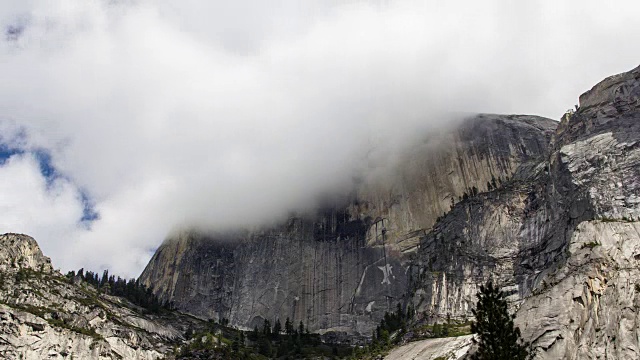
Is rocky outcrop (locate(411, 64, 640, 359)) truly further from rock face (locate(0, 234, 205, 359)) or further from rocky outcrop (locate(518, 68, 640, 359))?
rock face (locate(0, 234, 205, 359))

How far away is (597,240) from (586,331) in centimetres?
3059

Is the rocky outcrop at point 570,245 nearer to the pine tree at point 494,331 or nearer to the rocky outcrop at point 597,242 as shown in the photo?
the rocky outcrop at point 597,242

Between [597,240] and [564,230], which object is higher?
[564,230]

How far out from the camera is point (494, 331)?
68875 mm

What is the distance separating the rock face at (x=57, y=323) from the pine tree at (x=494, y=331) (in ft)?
426

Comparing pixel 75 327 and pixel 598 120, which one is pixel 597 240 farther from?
pixel 75 327

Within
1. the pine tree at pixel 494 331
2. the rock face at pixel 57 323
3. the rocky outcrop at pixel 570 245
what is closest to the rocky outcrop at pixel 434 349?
the rocky outcrop at pixel 570 245

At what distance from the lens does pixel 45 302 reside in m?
180

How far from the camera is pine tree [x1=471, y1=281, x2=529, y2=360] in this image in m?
67.5

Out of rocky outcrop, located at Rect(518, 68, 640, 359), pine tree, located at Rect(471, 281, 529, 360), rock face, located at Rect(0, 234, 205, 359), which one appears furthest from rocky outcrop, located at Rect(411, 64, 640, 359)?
rock face, located at Rect(0, 234, 205, 359)

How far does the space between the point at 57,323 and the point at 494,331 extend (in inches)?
5400

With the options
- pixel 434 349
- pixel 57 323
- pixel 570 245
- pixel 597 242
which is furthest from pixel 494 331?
pixel 57 323

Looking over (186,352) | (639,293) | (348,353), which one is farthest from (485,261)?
(186,352)

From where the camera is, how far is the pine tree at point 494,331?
67500 millimetres
